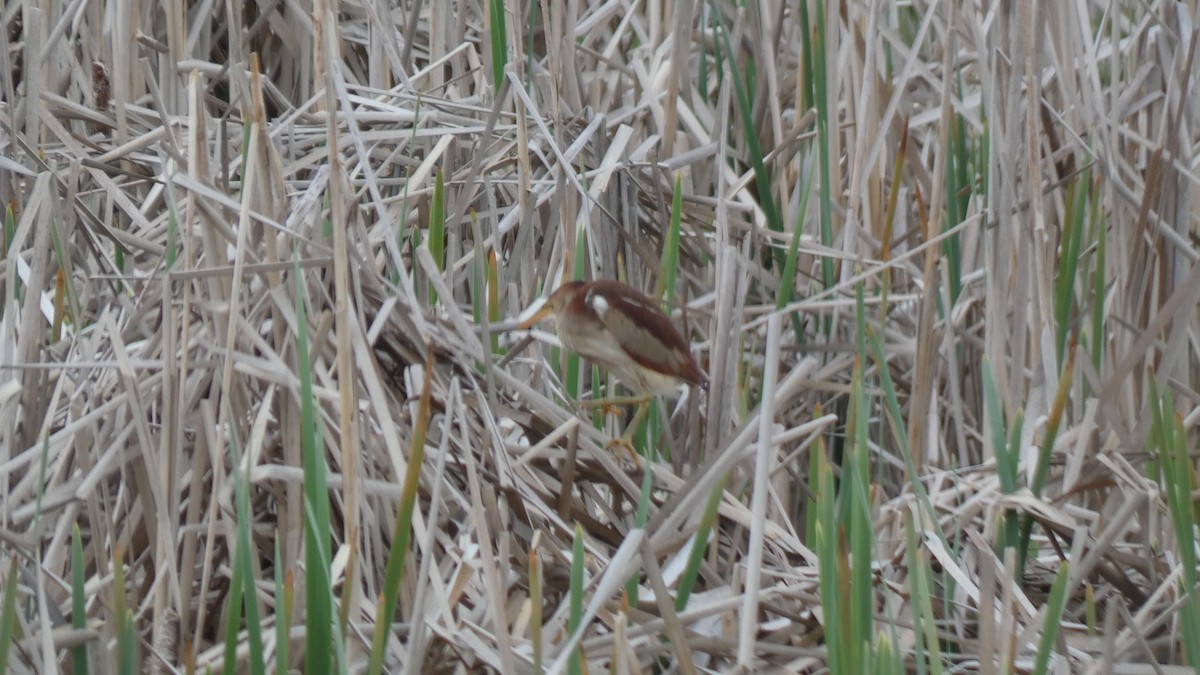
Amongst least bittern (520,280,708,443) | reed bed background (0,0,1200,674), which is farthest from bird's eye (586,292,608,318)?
reed bed background (0,0,1200,674)

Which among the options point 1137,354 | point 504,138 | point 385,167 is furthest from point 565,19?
point 1137,354

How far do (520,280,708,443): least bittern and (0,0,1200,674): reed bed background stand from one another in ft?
0.25

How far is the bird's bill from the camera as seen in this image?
5.64 feet

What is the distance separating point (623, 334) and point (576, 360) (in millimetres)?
234

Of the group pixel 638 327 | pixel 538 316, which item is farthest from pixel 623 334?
pixel 538 316

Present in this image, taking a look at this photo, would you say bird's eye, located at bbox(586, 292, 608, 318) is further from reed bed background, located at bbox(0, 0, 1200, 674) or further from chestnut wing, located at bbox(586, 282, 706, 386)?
reed bed background, located at bbox(0, 0, 1200, 674)

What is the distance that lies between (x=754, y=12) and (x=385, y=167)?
26.4 inches

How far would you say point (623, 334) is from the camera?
5.27ft

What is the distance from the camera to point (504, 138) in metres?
2.28

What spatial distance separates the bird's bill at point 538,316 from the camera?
5.64 ft

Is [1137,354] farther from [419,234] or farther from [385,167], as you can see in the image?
[385,167]

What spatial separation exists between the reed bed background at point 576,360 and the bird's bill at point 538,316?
1.9 inches

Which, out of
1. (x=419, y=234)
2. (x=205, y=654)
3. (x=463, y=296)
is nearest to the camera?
(x=205, y=654)

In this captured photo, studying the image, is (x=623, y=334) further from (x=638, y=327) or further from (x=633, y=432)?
(x=633, y=432)
